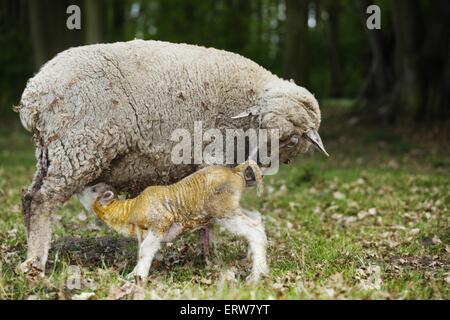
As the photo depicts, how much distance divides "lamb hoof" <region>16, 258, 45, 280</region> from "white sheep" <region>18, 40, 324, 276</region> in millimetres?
15

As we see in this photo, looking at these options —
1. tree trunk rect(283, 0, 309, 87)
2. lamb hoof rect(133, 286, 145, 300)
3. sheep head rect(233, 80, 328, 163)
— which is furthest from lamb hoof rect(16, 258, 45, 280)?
tree trunk rect(283, 0, 309, 87)

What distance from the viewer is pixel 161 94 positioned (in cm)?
573

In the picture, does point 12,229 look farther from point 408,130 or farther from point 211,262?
point 408,130

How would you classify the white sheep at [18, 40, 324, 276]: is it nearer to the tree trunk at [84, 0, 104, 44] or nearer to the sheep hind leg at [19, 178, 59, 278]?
the sheep hind leg at [19, 178, 59, 278]

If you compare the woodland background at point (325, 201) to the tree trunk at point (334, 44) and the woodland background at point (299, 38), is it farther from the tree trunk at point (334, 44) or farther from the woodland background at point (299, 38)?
the tree trunk at point (334, 44)

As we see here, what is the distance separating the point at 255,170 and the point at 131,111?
1149mm

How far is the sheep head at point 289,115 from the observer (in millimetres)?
5812

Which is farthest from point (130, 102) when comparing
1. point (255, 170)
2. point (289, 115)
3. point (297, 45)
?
point (297, 45)

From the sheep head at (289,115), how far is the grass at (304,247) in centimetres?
94

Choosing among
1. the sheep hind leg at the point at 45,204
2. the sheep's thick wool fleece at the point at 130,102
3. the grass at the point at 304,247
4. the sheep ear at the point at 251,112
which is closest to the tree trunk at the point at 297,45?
the grass at the point at 304,247

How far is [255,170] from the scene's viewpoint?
5.41 meters

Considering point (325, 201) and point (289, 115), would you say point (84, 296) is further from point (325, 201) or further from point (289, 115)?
point (325, 201)

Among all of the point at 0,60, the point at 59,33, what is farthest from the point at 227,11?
the point at 59,33

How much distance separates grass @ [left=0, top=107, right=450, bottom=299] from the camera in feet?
15.7
